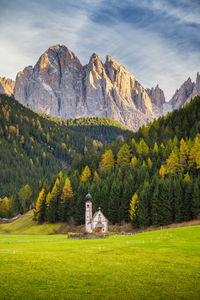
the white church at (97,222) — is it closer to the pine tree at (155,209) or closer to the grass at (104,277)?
the pine tree at (155,209)

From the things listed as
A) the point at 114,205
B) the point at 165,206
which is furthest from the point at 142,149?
the point at 165,206

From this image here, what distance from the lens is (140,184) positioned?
86.9 meters

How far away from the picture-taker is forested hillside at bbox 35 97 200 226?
7638 cm

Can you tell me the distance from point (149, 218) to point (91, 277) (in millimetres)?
58429

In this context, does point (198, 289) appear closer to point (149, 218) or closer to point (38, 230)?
point (149, 218)

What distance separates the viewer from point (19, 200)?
149375 millimetres

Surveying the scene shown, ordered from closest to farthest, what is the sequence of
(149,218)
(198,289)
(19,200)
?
(198,289), (149,218), (19,200)

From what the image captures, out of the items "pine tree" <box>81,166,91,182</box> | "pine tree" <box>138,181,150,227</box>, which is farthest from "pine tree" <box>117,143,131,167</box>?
"pine tree" <box>138,181,150,227</box>

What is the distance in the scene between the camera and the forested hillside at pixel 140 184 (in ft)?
251

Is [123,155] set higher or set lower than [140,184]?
higher

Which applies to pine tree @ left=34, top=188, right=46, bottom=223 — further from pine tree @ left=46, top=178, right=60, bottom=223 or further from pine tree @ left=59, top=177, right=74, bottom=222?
pine tree @ left=59, top=177, right=74, bottom=222

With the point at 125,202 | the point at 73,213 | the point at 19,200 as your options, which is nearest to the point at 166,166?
the point at 125,202

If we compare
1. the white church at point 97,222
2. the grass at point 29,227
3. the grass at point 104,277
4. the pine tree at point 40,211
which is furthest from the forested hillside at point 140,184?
the grass at point 104,277

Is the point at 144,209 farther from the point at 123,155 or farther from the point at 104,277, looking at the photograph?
the point at 104,277
